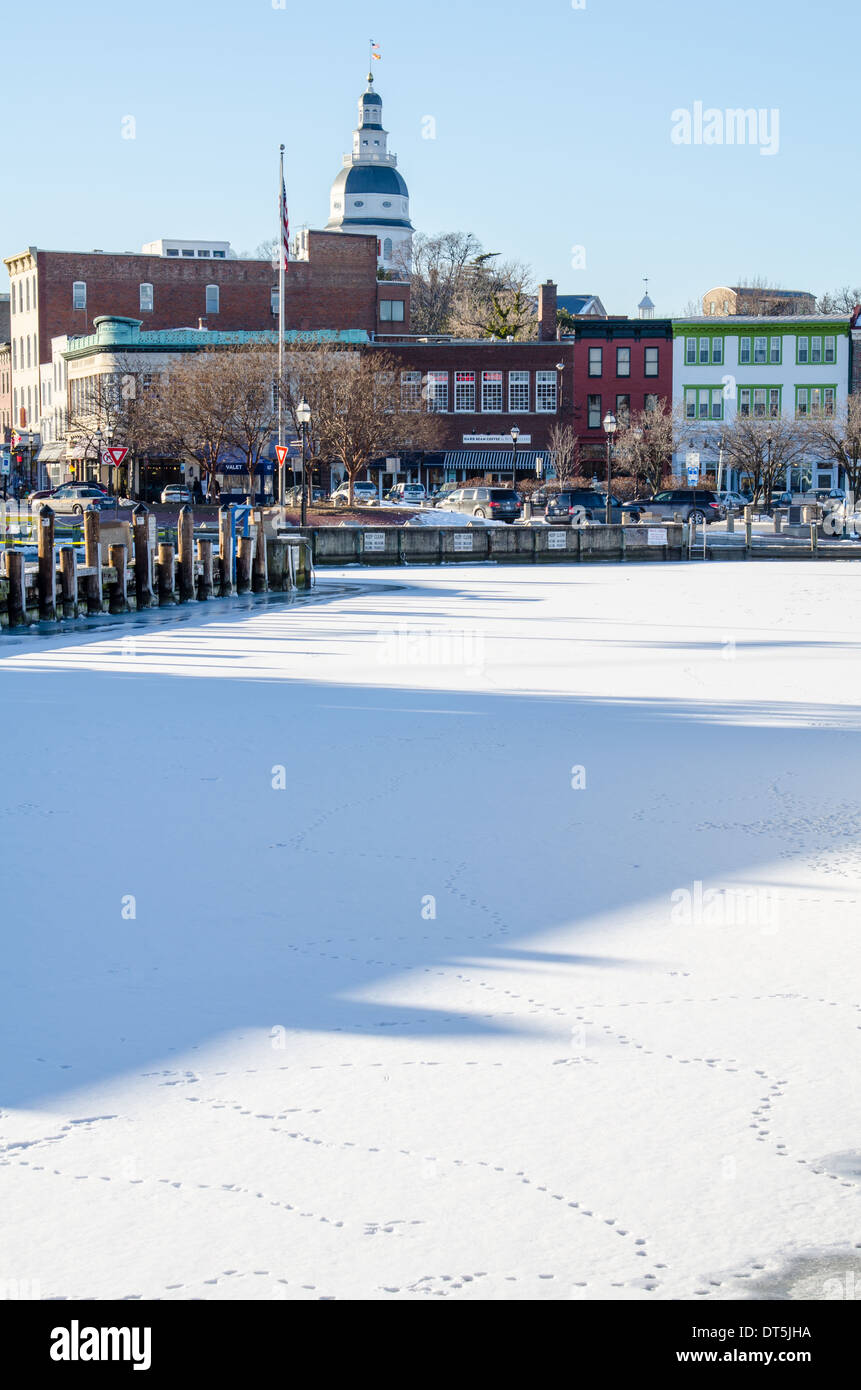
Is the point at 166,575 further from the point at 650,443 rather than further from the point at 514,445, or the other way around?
the point at 514,445

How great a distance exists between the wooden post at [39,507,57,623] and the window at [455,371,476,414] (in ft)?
216

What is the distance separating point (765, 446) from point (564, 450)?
13798 mm

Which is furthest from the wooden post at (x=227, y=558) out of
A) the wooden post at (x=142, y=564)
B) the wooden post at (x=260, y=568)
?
the wooden post at (x=142, y=564)

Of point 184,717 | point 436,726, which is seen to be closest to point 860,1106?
point 436,726

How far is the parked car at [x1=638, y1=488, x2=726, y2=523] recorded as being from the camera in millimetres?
60312

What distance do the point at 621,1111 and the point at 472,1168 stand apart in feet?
2.21

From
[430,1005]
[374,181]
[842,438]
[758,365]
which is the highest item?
[374,181]

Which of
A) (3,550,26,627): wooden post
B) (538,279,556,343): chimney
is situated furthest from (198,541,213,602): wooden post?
(538,279,556,343): chimney

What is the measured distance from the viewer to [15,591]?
24.3 metres

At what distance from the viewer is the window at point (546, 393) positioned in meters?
89.7

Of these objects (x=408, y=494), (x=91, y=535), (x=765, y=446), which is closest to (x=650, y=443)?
(x=765, y=446)

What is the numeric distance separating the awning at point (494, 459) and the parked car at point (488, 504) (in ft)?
81.7
